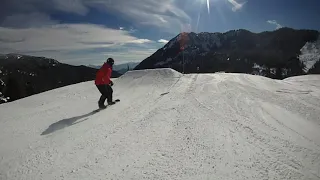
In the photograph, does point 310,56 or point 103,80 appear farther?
point 310,56

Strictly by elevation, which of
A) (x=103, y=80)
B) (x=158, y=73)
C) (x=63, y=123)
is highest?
(x=158, y=73)

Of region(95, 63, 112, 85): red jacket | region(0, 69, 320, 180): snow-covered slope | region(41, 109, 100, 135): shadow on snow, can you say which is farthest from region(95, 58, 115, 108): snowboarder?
region(41, 109, 100, 135): shadow on snow

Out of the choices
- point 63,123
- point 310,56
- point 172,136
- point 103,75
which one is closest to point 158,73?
point 103,75

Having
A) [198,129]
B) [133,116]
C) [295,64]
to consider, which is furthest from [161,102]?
[295,64]

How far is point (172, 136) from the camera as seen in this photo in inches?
226

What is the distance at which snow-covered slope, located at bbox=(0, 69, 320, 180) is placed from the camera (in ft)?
14.2

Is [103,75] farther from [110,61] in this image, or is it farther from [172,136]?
[172,136]

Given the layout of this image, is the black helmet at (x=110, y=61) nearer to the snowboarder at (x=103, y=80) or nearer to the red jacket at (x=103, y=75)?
the snowboarder at (x=103, y=80)

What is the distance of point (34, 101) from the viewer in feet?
35.1

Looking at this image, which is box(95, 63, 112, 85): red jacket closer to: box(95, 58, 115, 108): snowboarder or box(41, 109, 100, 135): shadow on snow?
box(95, 58, 115, 108): snowboarder

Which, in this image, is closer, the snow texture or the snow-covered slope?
the snow-covered slope

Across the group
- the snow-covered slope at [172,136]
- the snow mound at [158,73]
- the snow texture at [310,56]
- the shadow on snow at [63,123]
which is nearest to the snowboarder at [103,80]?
the snow-covered slope at [172,136]

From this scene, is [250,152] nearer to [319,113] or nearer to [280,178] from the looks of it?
[280,178]

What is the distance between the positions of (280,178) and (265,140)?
4.87ft
